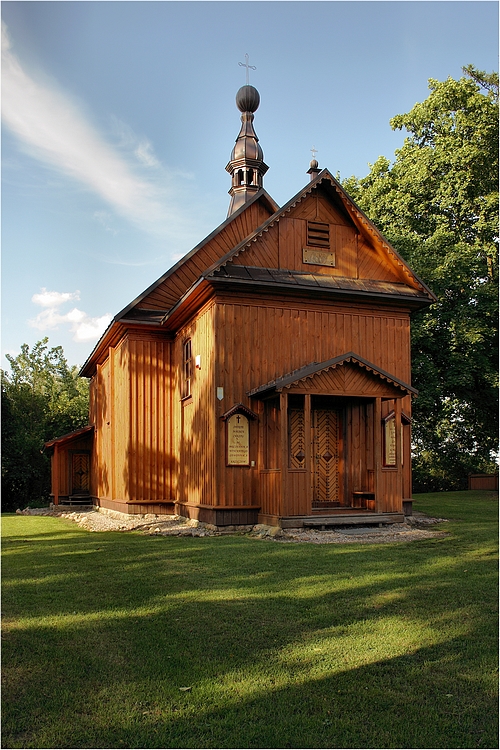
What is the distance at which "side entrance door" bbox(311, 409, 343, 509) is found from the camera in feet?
54.4

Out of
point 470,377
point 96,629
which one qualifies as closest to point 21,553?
point 96,629

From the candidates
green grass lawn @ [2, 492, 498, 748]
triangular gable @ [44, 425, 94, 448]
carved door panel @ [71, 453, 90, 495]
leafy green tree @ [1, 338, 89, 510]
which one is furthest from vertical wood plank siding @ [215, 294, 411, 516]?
leafy green tree @ [1, 338, 89, 510]

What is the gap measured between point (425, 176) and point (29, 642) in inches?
1060

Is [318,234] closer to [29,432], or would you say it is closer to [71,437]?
[71,437]

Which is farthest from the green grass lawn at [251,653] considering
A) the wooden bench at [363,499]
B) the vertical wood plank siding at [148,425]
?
the vertical wood plank siding at [148,425]

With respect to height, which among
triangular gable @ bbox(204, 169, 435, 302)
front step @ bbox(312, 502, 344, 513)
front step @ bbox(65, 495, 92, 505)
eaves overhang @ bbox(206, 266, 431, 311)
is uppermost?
triangular gable @ bbox(204, 169, 435, 302)

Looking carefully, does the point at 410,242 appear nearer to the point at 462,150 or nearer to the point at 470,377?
the point at 462,150

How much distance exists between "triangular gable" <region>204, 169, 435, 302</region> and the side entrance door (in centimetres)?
365

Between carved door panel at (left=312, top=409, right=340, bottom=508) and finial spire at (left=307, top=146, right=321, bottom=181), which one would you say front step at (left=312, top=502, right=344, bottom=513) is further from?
finial spire at (left=307, top=146, right=321, bottom=181)

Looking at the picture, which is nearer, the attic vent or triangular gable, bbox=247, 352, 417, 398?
triangular gable, bbox=247, 352, 417, 398

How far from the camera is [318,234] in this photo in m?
17.4

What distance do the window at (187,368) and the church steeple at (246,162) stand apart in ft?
26.7

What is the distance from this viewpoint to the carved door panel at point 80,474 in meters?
27.4

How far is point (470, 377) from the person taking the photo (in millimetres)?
26625
